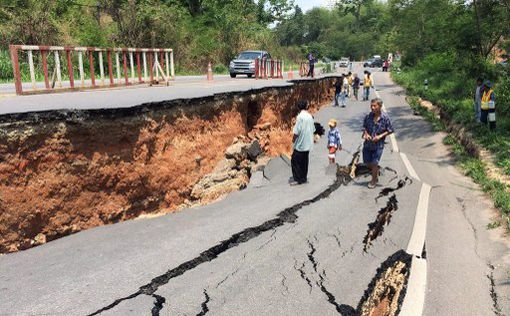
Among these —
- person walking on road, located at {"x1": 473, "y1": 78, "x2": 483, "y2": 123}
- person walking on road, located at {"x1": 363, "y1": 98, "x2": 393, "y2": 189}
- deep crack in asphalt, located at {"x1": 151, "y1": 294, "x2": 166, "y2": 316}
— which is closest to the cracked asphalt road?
deep crack in asphalt, located at {"x1": 151, "y1": 294, "x2": 166, "y2": 316}

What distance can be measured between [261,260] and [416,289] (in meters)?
1.76

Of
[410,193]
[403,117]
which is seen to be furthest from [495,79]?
[410,193]

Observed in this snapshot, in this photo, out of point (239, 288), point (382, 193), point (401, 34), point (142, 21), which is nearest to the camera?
point (239, 288)

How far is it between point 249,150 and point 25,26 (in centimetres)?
1831

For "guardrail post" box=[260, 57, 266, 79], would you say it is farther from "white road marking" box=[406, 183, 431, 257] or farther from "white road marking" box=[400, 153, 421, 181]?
"white road marking" box=[406, 183, 431, 257]

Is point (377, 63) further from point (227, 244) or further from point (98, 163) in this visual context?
point (227, 244)

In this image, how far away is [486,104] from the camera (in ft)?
41.1

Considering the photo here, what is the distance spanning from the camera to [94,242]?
18.2 ft

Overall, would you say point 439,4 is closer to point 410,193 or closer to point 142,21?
point 142,21

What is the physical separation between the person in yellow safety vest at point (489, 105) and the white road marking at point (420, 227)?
5.59 m

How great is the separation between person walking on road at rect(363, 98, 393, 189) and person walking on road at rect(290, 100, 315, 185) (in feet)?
3.61

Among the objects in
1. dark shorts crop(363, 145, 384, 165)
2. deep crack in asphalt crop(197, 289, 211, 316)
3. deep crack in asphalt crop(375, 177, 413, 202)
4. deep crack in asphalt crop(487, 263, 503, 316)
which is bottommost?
deep crack in asphalt crop(487, 263, 503, 316)

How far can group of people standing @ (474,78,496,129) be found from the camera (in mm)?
12195

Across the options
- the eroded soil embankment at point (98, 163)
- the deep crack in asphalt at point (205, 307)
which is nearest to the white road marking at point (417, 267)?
the deep crack in asphalt at point (205, 307)
